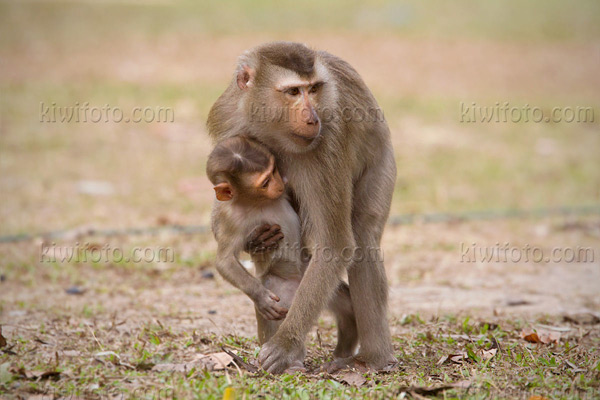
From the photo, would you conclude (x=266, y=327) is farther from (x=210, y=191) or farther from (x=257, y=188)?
(x=210, y=191)

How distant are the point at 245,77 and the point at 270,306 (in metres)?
1.45

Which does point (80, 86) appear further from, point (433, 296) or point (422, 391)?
point (422, 391)

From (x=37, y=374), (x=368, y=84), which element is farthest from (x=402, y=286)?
(x=368, y=84)

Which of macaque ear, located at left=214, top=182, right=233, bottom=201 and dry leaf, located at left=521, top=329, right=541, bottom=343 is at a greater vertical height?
macaque ear, located at left=214, top=182, right=233, bottom=201

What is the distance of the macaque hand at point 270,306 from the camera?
4926 millimetres

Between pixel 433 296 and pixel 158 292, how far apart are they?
98.9 inches

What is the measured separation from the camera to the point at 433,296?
24.0ft

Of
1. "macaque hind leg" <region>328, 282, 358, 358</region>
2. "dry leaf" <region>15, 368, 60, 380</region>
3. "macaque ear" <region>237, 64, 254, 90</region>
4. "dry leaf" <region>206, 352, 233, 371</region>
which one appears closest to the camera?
"dry leaf" <region>15, 368, 60, 380</region>

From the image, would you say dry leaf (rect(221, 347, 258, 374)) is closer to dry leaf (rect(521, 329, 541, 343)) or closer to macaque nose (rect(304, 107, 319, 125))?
macaque nose (rect(304, 107, 319, 125))

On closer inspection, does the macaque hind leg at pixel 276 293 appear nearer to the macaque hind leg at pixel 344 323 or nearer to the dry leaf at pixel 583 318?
the macaque hind leg at pixel 344 323

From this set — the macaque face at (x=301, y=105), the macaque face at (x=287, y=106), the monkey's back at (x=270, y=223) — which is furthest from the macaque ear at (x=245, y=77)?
the monkey's back at (x=270, y=223)

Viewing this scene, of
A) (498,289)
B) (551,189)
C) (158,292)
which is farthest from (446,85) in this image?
(158,292)

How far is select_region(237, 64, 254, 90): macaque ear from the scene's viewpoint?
5.04 meters

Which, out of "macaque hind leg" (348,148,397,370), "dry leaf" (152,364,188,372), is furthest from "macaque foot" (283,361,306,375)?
"dry leaf" (152,364,188,372)
